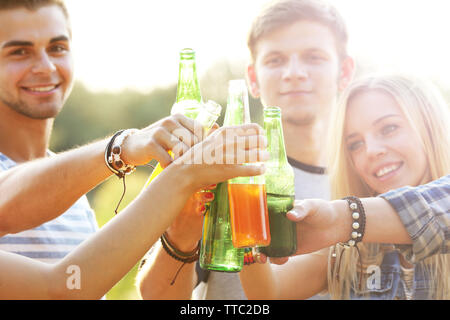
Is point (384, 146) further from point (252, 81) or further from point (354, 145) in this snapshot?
point (252, 81)

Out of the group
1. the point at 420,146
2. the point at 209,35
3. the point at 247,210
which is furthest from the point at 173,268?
the point at 209,35

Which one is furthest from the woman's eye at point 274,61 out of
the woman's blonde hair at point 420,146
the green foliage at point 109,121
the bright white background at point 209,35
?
the green foliage at point 109,121

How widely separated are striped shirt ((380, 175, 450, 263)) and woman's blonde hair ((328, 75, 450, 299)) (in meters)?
0.10

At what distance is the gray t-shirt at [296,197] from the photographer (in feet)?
4.83

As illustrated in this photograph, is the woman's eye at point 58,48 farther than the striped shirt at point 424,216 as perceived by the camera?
Yes

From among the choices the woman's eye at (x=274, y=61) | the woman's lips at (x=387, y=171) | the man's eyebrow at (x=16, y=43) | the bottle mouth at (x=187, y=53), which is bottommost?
the woman's lips at (x=387, y=171)

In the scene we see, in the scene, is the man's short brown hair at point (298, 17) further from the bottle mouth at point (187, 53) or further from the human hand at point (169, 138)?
the human hand at point (169, 138)

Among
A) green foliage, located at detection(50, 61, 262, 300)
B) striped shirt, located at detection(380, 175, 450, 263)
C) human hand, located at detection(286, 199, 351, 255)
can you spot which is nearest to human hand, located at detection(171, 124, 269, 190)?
human hand, located at detection(286, 199, 351, 255)

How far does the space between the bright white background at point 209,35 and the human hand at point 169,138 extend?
0.79 metres

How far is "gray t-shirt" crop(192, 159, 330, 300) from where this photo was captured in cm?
147

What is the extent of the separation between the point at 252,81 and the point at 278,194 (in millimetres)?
649

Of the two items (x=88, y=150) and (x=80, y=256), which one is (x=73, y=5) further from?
(x=80, y=256)

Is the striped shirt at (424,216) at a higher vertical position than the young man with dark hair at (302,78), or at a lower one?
lower
